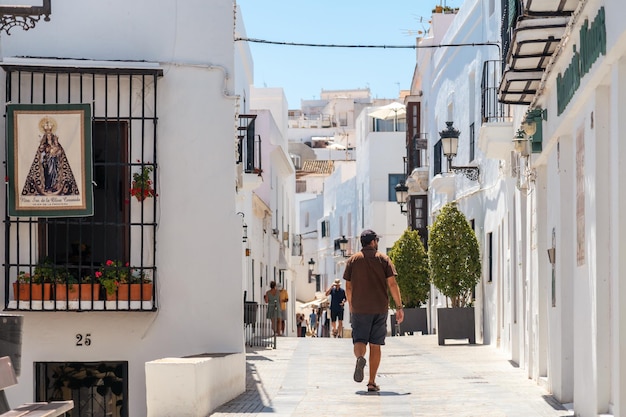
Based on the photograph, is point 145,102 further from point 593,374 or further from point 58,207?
point 593,374

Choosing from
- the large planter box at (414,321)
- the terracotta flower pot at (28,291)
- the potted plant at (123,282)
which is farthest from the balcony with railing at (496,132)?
the large planter box at (414,321)

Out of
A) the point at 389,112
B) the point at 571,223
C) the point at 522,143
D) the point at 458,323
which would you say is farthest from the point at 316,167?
the point at 571,223

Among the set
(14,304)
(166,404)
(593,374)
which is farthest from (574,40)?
(14,304)

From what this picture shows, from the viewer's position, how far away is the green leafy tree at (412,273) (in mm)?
31578

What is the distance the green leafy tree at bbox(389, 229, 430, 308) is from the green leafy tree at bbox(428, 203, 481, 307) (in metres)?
5.32

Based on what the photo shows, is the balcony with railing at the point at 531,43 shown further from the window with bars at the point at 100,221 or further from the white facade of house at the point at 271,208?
the white facade of house at the point at 271,208

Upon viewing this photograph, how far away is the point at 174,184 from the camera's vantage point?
49.0 ft

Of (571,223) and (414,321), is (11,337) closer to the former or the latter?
(571,223)

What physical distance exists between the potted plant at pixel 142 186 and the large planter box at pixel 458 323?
11.0 m

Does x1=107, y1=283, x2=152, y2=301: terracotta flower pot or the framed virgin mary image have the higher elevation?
the framed virgin mary image

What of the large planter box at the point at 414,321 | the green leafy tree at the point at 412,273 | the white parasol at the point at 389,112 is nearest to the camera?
the large planter box at the point at 414,321

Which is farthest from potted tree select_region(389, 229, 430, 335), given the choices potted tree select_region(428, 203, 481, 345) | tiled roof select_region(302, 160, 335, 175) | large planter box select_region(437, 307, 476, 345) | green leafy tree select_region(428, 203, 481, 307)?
tiled roof select_region(302, 160, 335, 175)

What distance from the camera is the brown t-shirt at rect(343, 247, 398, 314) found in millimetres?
14195

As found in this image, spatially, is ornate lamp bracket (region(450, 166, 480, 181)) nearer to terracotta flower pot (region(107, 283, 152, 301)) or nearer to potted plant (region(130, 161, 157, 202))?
potted plant (region(130, 161, 157, 202))
